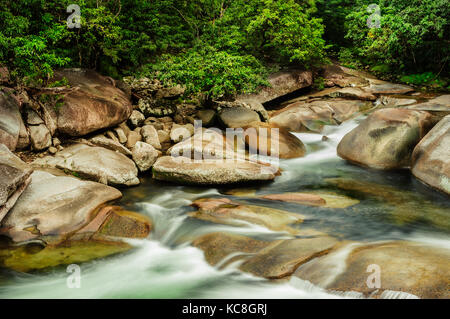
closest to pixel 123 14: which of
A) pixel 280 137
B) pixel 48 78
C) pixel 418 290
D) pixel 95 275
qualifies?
A: pixel 48 78

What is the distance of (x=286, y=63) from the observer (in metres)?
15.6

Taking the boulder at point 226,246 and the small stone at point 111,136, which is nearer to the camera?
the boulder at point 226,246

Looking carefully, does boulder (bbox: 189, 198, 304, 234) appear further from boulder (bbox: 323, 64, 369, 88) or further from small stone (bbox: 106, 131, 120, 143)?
boulder (bbox: 323, 64, 369, 88)

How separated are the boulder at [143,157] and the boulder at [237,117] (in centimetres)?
325

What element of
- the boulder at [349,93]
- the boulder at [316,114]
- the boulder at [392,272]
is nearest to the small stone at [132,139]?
the boulder at [316,114]

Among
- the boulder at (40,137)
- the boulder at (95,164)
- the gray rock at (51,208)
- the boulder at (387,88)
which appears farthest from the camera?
the boulder at (387,88)

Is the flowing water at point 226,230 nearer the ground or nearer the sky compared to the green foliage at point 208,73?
nearer the ground

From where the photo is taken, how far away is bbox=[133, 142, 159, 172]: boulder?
8.64m

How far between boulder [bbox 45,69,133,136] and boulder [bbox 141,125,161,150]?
2.26ft

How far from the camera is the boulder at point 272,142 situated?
9.71 m

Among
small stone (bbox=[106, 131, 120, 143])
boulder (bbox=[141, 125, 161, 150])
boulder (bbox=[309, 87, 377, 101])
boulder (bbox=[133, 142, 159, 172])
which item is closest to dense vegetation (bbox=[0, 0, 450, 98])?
boulder (bbox=[309, 87, 377, 101])

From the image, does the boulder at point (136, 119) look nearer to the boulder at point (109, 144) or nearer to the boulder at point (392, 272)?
the boulder at point (109, 144)

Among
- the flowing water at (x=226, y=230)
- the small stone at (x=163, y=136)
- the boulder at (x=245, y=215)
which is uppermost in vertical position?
the small stone at (x=163, y=136)
